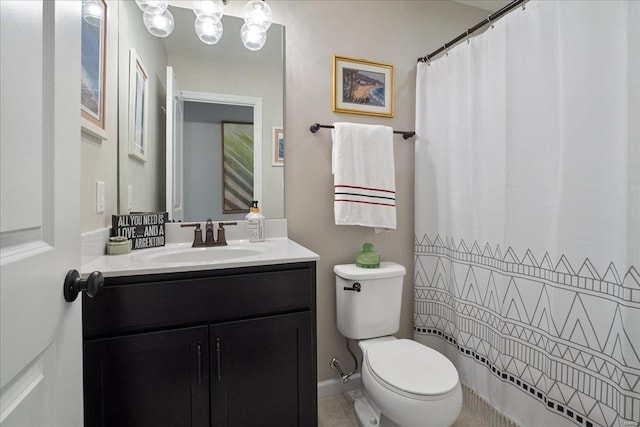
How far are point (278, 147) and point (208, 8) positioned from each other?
27.8 inches

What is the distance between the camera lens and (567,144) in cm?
111

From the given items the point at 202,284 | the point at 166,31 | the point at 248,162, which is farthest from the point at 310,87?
the point at 202,284

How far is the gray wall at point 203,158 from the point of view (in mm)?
1542

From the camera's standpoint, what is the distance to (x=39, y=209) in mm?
511

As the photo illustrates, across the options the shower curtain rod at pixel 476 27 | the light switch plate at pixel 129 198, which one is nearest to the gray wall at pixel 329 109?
the shower curtain rod at pixel 476 27

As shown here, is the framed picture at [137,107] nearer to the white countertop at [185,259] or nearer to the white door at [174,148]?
the white door at [174,148]

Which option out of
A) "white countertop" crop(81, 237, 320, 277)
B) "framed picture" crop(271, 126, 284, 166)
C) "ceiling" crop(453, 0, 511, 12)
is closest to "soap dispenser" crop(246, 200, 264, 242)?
"white countertop" crop(81, 237, 320, 277)

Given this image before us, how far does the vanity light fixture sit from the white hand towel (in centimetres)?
60

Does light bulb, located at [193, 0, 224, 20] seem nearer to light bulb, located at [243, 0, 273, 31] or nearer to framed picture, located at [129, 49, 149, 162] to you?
light bulb, located at [243, 0, 273, 31]

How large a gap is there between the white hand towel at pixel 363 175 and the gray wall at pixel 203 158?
1.94ft

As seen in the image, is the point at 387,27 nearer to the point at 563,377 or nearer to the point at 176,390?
the point at 563,377

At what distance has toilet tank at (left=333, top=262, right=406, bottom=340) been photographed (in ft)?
5.13

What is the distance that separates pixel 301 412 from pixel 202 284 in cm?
65

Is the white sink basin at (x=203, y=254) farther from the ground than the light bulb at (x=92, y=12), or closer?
closer
